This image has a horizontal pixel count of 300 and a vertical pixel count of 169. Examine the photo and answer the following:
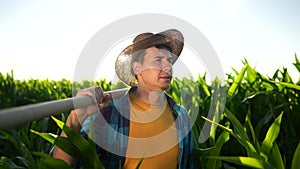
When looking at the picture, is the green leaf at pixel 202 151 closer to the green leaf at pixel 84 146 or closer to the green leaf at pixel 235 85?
the green leaf at pixel 84 146

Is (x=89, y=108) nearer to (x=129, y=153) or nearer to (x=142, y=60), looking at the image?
(x=129, y=153)

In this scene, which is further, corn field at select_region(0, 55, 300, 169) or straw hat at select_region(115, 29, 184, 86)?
straw hat at select_region(115, 29, 184, 86)

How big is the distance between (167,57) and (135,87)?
163 mm

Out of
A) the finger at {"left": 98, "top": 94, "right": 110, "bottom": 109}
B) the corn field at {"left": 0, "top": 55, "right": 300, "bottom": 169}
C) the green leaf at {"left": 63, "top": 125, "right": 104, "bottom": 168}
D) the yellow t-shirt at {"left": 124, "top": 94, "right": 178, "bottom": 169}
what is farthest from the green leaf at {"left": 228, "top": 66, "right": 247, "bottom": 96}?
the green leaf at {"left": 63, "top": 125, "right": 104, "bottom": 168}

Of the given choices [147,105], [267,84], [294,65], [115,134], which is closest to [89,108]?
[115,134]

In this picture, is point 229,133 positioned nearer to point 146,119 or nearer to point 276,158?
point 276,158

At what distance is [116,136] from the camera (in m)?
1.01

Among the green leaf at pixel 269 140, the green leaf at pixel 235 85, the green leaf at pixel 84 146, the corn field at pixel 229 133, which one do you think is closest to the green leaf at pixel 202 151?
the corn field at pixel 229 133

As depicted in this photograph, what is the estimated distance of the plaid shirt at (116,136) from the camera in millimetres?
982

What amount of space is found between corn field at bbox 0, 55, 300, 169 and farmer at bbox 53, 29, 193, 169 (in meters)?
0.08

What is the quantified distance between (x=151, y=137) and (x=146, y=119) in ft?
0.22

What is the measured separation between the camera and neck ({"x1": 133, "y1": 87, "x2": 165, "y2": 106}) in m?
1.13

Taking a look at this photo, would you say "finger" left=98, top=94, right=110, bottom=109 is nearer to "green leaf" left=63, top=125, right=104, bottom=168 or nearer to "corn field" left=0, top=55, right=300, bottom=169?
"corn field" left=0, top=55, right=300, bottom=169

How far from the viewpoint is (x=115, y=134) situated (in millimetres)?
1006
